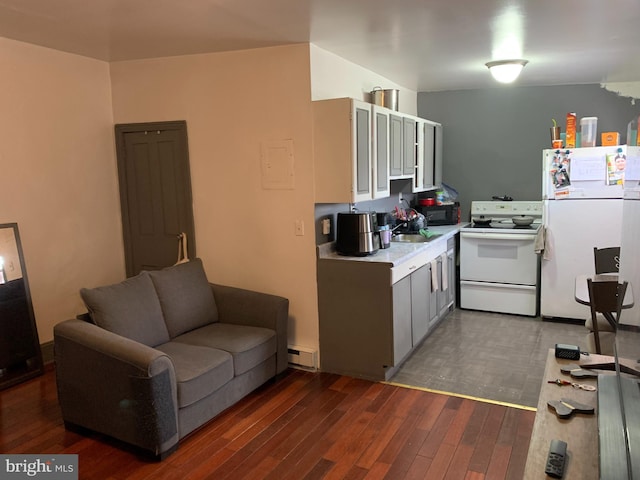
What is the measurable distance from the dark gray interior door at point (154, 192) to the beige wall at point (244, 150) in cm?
9

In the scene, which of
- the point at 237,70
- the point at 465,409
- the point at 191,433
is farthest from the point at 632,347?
the point at 237,70

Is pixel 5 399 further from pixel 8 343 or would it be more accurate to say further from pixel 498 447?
pixel 498 447

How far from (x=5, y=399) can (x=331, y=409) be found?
222 centimetres

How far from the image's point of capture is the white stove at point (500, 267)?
5.14 m

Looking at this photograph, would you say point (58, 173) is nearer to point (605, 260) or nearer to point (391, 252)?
point (391, 252)

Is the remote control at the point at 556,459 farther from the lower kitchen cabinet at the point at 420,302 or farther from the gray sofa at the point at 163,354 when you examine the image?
the lower kitchen cabinet at the point at 420,302

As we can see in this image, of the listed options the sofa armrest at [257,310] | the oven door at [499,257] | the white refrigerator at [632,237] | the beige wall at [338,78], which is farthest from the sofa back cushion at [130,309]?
the oven door at [499,257]

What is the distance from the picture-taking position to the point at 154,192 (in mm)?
4367

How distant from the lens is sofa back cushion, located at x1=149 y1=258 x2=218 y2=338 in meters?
3.49

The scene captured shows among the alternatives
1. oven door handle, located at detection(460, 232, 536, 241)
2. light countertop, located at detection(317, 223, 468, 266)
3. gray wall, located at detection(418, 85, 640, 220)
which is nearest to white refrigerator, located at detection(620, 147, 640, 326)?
light countertop, located at detection(317, 223, 468, 266)

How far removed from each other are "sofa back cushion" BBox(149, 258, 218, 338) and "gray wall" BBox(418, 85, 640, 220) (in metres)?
3.53

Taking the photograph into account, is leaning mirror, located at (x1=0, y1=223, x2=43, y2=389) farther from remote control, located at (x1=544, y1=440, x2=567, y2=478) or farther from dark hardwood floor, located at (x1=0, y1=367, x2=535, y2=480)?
remote control, located at (x1=544, y1=440, x2=567, y2=478)

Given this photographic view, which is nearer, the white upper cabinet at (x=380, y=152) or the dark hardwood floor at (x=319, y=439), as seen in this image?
the dark hardwood floor at (x=319, y=439)

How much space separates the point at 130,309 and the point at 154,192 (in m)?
1.47
